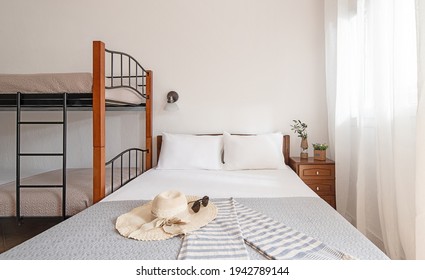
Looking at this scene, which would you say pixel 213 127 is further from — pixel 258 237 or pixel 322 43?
pixel 258 237

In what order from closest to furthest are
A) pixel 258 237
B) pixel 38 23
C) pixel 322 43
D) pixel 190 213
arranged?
pixel 258 237
pixel 190 213
pixel 322 43
pixel 38 23

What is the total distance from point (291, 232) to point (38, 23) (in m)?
3.30

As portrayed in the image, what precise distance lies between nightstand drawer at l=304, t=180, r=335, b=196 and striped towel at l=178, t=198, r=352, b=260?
1362 millimetres

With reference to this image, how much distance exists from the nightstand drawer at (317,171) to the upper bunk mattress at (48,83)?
5.92 ft

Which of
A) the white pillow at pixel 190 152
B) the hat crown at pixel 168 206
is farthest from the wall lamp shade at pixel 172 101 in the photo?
the hat crown at pixel 168 206

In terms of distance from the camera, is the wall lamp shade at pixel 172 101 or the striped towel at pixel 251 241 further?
the wall lamp shade at pixel 172 101

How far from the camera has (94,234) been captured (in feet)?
3.14

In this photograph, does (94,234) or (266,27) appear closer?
(94,234)

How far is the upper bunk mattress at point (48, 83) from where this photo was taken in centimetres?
159

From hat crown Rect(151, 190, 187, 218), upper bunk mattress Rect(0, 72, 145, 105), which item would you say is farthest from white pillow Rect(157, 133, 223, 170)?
hat crown Rect(151, 190, 187, 218)

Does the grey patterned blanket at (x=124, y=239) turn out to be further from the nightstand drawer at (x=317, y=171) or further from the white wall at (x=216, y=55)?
the white wall at (x=216, y=55)

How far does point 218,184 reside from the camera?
1.79 metres

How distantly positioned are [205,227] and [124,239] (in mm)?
299
